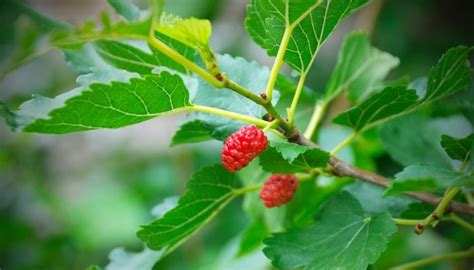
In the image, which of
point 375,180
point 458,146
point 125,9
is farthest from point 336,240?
point 125,9

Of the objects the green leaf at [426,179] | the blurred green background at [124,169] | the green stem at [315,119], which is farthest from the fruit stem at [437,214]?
the blurred green background at [124,169]

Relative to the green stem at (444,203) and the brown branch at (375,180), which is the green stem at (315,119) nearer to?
the brown branch at (375,180)

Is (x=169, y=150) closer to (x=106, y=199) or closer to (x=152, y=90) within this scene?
(x=106, y=199)

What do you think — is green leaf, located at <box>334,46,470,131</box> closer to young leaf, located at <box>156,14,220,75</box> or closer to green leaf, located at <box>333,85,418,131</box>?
green leaf, located at <box>333,85,418,131</box>

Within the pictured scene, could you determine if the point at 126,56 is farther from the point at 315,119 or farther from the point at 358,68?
the point at 358,68

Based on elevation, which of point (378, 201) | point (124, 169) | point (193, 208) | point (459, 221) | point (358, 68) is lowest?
point (459, 221)

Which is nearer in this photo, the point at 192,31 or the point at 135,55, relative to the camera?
the point at 192,31

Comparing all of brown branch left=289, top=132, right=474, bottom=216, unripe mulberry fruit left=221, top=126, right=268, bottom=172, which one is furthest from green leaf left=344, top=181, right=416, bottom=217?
unripe mulberry fruit left=221, top=126, right=268, bottom=172
